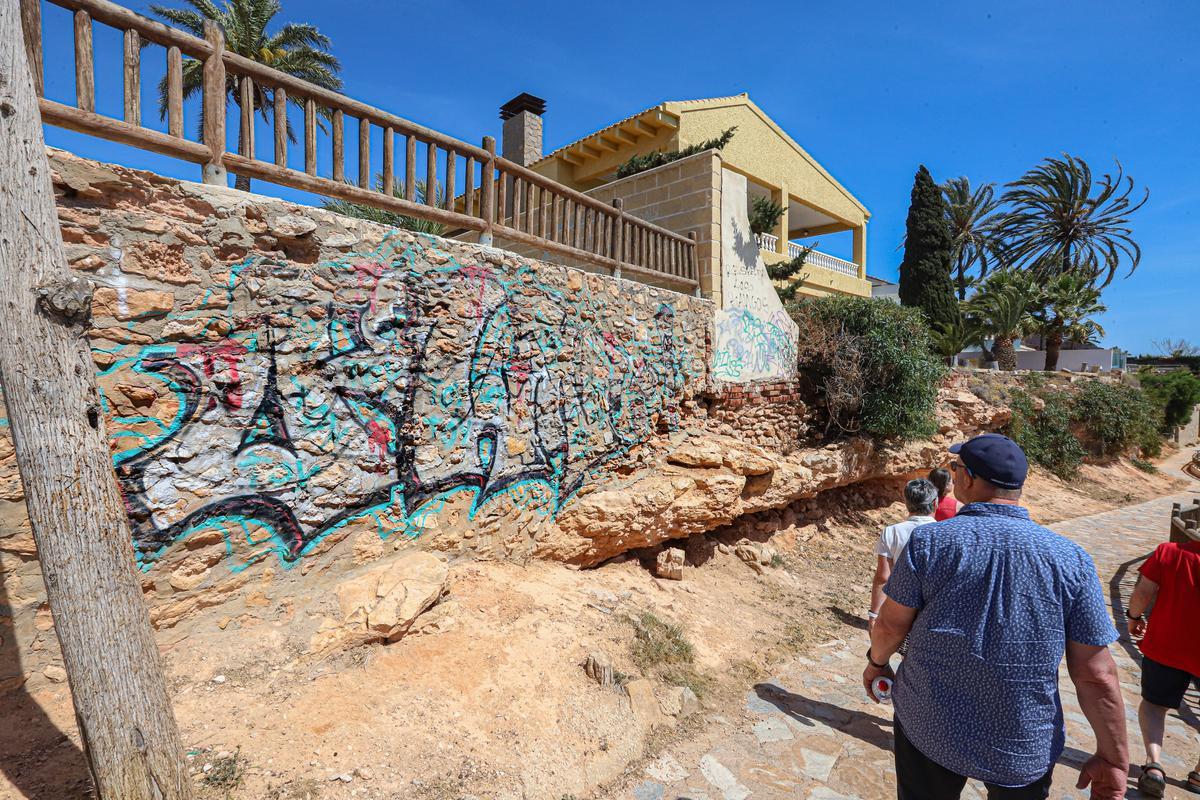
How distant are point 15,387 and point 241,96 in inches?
78.3

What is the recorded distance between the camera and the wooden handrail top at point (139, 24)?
2.69 meters

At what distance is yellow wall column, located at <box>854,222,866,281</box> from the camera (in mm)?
19156

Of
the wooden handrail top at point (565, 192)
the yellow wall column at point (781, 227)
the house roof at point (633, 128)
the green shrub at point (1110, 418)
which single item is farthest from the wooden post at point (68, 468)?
the green shrub at point (1110, 418)

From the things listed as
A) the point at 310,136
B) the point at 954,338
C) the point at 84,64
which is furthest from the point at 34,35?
the point at 954,338

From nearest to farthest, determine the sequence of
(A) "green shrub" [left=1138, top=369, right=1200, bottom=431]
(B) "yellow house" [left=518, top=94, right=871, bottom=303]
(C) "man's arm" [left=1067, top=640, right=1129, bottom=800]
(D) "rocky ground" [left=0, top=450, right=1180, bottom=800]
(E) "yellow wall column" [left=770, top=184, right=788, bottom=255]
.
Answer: (C) "man's arm" [left=1067, top=640, right=1129, bottom=800]
(D) "rocky ground" [left=0, top=450, right=1180, bottom=800]
(B) "yellow house" [left=518, top=94, right=871, bottom=303]
(E) "yellow wall column" [left=770, top=184, right=788, bottom=255]
(A) "green shrub" [left=1138, top=369, right=1200, bottom=431]

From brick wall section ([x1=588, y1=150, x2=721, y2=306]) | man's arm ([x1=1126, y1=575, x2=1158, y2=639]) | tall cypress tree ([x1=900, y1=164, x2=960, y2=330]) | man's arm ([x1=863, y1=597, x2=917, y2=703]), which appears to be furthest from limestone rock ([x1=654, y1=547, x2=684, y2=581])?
tall cypress tree ([x1=900, y1=164, x2=960, y2=330])

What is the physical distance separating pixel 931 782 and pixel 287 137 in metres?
4.53

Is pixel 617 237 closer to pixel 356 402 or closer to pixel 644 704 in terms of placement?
pixel 356 402

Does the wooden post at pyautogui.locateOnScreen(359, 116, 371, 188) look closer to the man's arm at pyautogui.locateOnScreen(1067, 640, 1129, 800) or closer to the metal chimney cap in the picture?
the man's arm at pyautogui.locateOnScreen(1067, 640, 1129, 800)

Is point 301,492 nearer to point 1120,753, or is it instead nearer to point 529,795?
point 529,795

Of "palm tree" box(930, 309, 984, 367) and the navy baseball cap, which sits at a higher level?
"palm tree" box(930, 309, 984, 367)

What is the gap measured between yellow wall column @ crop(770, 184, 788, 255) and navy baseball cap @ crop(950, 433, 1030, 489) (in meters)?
14.8

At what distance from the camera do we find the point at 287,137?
3.37m

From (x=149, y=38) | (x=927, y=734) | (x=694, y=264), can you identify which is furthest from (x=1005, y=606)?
(x=694, y=264)
